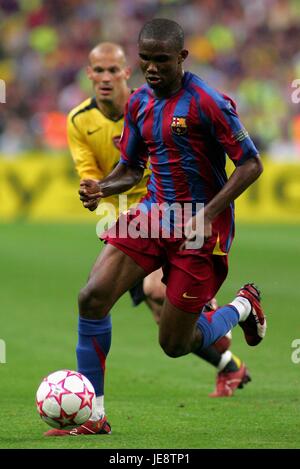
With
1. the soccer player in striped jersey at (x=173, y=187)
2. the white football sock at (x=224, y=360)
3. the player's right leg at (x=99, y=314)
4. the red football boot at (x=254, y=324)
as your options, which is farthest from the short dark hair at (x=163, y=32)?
the white football sock at (x=224, y=360)

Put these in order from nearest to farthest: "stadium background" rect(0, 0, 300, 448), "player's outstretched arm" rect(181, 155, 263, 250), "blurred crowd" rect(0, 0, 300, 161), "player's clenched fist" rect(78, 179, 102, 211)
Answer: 1. "player's outstretched arm" rect(181, 155, 263, 250)
2. "player's clenched fist" rect(78, 179, 102, 211)
3. "stadium background" rect(0, 0, 300, 448)
4. "blurred crowd" rect(0, 0, 300, 161)

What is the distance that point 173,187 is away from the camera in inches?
235

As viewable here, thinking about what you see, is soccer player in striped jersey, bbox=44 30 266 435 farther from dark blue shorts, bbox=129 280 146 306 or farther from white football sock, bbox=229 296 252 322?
dark blue shorts, bbox=129 280 146 306

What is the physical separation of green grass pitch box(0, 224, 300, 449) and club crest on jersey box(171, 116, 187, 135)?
1632 millimetres

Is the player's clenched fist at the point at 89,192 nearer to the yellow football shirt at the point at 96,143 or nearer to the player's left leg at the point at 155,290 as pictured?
the player's left leg at the point at 155,290

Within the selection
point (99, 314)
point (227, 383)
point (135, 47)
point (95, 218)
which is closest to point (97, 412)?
point (99, 314)

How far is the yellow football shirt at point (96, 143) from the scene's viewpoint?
25.3ft

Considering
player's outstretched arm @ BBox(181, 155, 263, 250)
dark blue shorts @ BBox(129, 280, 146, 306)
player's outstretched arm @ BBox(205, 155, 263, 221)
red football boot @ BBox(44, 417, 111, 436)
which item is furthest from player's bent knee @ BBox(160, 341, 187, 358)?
dark blue shorts @ BBox(129, 280, 146, 306)

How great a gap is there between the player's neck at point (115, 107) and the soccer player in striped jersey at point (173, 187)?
1524 mm

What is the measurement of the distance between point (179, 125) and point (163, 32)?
1.67ft

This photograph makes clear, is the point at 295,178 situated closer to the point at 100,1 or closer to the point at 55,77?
the point at 55,77

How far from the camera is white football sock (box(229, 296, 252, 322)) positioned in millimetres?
6586

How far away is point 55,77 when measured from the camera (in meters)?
22.7

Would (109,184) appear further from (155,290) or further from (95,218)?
(95,218)
